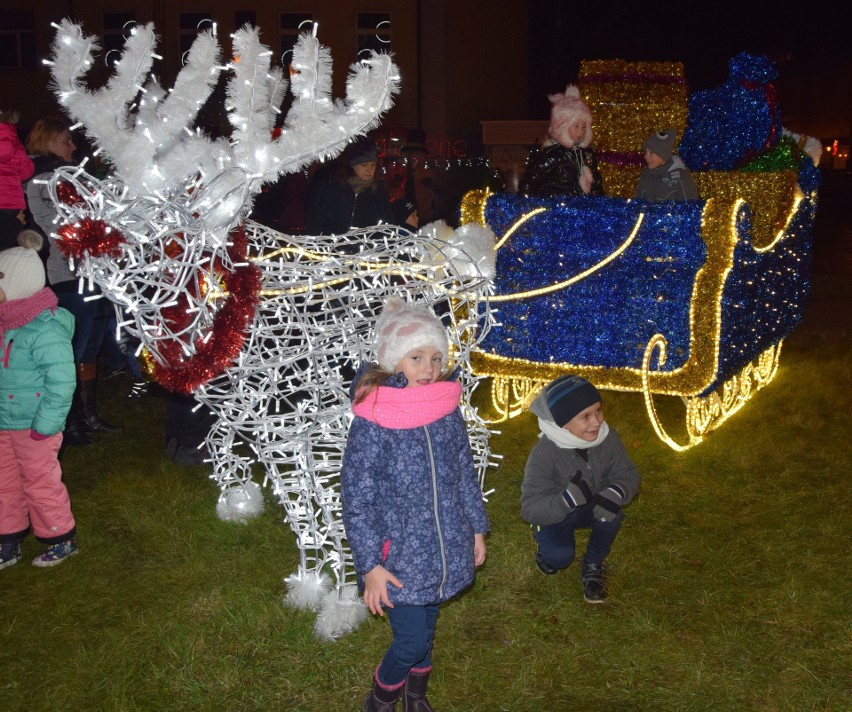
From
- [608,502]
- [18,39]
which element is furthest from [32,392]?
[18,39]

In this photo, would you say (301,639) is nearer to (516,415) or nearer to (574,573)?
(574,573)

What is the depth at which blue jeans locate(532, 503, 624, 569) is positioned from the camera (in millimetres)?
3740

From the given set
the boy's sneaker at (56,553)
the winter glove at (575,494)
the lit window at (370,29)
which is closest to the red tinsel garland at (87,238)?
the boy's sneaker at (56,553)

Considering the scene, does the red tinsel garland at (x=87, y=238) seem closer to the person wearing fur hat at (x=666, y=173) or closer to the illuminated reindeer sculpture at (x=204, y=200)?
the illuminated reindeer sculpture at (x=204, y=200)

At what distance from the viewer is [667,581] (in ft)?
12.8

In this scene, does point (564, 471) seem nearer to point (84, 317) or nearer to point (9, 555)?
point (9, 555)

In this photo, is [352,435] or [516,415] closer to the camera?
[352,435]

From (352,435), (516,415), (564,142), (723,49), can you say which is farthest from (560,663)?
(723,49)

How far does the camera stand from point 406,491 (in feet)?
8.89

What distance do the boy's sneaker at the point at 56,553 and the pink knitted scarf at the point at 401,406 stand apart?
6.88ft

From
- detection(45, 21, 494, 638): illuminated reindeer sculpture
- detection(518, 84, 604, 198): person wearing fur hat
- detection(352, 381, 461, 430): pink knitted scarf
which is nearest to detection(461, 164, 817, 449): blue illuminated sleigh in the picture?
detection(518, 84, 604, 198): person wearing fur hat

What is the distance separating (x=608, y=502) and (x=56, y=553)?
2537mm

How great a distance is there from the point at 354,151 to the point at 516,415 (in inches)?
83.8

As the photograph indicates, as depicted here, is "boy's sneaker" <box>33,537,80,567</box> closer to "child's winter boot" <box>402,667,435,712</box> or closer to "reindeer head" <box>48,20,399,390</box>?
"reindeer head" <box>48,20,399,390</box>
